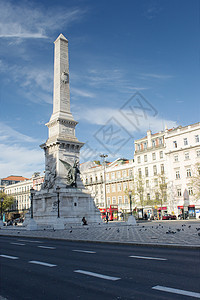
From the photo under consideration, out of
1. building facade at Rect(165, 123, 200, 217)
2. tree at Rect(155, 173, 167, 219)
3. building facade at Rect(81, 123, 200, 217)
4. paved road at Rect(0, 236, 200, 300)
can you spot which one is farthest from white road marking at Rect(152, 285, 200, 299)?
tree at Rect(155, 173, 167, 219)

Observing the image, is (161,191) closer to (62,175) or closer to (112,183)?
(112,183)

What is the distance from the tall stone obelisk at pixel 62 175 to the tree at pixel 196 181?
77.3ft

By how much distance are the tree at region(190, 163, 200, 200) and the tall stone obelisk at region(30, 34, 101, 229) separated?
23.6 metres

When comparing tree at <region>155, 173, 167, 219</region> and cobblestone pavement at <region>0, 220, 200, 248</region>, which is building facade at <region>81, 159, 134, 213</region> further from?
cobblestone pavement at <region>0, 220, 200, 248</region>

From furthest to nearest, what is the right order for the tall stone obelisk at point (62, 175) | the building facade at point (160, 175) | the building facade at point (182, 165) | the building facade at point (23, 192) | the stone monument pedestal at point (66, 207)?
the building facade at point (23, 192)
the building facade at point (160, 175)
the building facade at point (182, 165)
the tall stone obelisk at point (62, 175)
the stone monument pedestal at point (66, 207)

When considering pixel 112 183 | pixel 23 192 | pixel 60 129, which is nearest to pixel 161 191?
pixel 112 183

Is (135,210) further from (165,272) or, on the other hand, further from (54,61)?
(165,272)

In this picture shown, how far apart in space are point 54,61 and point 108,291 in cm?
3846

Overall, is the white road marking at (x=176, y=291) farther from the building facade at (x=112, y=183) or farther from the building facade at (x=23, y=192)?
the building facade at (x=23, y=192)

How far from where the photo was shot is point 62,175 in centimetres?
3434

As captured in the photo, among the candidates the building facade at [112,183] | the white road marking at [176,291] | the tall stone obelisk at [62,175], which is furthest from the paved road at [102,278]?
the building facade at [112,183]

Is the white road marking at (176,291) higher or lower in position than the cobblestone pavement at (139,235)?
higher

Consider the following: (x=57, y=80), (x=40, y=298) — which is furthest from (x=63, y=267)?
(x=57, y=80)

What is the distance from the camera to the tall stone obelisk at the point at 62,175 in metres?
32.8
